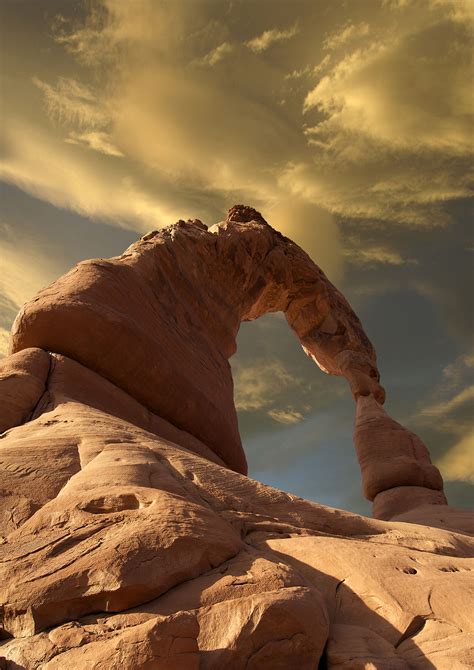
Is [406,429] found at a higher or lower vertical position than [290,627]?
higher

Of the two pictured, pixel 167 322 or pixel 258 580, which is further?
pixel 167 322

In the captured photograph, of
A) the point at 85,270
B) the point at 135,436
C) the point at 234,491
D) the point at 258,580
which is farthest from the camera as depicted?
the point at 85,270

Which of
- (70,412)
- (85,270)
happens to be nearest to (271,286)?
(85,270)

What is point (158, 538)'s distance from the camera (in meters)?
3.92

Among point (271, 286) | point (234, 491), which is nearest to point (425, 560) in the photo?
point (234, 491)

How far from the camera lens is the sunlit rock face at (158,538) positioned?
11.0 feet

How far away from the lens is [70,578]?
358cm

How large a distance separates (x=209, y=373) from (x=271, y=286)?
7.44m

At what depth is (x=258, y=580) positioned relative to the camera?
12.5ft

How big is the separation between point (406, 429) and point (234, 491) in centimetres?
1197

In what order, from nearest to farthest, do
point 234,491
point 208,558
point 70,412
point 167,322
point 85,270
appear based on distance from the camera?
1. point 208,558
2. point 234,491
3. point 70,412
4. point 85,270
5. point 167,322

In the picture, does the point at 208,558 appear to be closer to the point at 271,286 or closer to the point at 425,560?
Result: the point at 425,560

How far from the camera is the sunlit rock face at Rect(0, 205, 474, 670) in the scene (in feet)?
11.0

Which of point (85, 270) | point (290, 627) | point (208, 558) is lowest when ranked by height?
point (290, 627)
